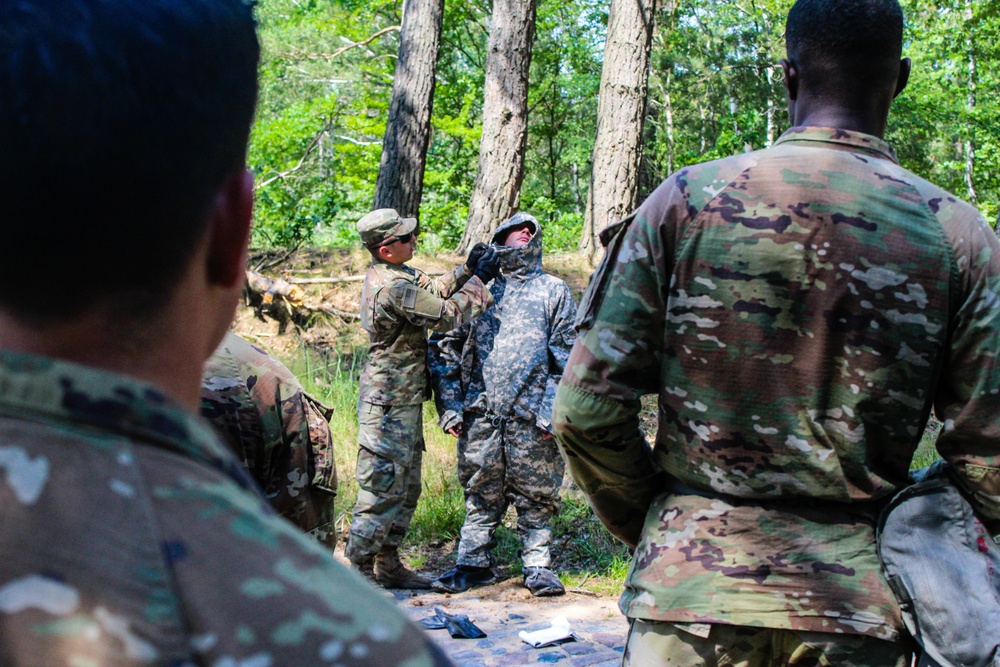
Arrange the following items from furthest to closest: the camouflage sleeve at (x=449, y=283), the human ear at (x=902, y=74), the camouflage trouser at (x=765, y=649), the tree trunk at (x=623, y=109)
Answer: the tree trunk at (x=623, y=109)
the camouflage sleeve at (x=449, y=283)
the human ear at (x=902, y=74)
the camouflage trouser at (x=765, y=649)

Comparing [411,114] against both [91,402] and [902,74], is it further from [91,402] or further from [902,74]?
[91,402]

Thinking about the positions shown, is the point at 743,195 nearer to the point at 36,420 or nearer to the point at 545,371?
the point at 36,420

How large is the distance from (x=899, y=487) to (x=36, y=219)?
1.97 meters

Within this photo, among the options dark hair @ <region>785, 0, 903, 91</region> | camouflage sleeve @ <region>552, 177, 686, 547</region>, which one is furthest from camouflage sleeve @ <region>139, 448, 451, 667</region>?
dark hair @ <region>785, 0, 903, 91</region>

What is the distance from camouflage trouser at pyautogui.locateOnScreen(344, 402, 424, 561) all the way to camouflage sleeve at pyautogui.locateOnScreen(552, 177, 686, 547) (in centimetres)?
405

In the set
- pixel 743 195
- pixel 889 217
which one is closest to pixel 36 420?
pixel 743 195

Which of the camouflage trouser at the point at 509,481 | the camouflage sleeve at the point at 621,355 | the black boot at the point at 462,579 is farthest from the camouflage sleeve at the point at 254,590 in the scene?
the black boot at the point at 462,579

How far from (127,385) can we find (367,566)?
600 centimetres

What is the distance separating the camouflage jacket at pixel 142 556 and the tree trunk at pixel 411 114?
9.55 meters

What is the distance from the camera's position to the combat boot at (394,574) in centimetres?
645

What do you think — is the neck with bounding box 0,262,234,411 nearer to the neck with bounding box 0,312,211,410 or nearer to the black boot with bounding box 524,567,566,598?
the neck with bounding box 0,312,211,410

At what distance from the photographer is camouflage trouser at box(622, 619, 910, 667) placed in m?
2.06

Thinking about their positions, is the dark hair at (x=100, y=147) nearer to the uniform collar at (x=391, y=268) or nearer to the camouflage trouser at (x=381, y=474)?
the uniform collar at (x=391, y=268)

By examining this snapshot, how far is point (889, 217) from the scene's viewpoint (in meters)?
2.09
